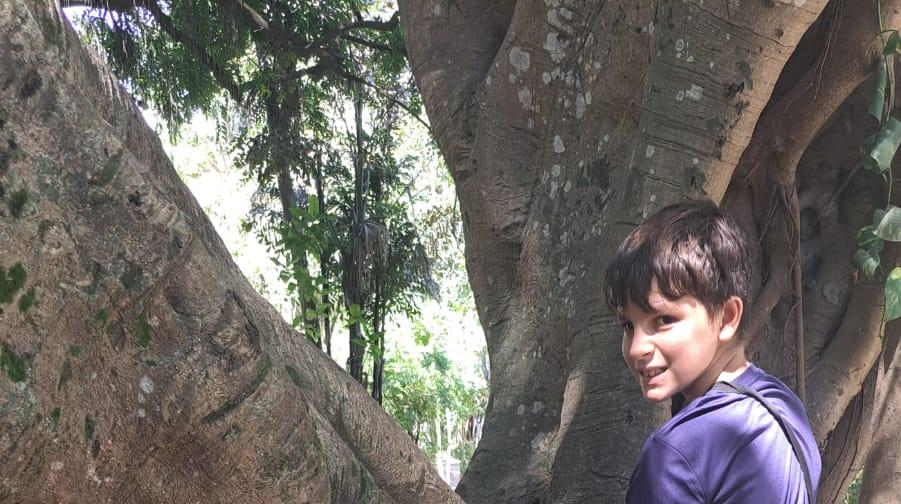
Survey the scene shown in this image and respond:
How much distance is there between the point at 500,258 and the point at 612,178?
509mm

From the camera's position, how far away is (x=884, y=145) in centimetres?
248

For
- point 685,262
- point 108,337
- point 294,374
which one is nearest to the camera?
point 108,337

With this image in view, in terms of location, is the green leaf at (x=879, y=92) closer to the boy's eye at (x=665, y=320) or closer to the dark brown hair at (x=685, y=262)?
the dark brown hair at (x=685, y=262)

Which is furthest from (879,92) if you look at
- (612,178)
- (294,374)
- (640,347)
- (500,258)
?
(294,374)

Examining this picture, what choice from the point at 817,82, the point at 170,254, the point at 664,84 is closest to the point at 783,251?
the point at 817,82

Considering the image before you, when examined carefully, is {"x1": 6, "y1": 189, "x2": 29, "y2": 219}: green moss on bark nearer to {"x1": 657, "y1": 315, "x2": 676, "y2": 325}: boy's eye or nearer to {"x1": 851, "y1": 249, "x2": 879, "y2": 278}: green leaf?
{"x1": 657, "y1": 315, "x2": 676, "y2": 325}: boy's eye

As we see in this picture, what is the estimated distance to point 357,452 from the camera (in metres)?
1.92

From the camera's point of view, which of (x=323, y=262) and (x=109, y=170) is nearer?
(x=109, y=170)

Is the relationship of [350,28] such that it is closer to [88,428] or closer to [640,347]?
[640,347]

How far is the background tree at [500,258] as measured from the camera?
1.31 metres

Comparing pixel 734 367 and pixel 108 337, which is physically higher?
pixel 108 337

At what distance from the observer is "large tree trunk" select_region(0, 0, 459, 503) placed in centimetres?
127

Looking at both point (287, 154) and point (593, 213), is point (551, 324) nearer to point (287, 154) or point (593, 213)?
point (593, 213)

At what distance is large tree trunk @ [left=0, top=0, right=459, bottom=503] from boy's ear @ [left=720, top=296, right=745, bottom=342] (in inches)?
27.5
